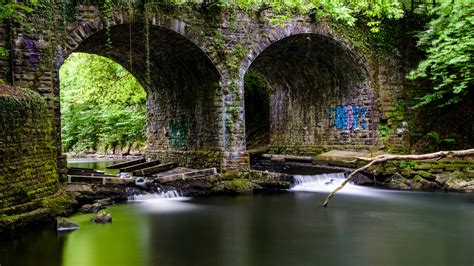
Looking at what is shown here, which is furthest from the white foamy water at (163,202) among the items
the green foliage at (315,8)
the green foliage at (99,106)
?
the green foliage at (99,106)

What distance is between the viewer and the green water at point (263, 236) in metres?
6.35

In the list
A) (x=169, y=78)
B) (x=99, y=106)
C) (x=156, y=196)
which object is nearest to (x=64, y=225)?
(x=156, y=196)

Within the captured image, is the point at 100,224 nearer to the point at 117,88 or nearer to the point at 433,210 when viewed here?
the point at 433,210

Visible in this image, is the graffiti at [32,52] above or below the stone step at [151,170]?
above

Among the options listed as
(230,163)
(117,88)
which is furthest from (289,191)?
(117,88)

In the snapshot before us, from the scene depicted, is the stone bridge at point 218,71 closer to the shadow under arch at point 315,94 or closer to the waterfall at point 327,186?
the shadow under arch at point 315,94

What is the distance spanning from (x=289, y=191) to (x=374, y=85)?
5887mm

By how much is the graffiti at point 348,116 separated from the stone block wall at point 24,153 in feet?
37.4

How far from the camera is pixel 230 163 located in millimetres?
13320


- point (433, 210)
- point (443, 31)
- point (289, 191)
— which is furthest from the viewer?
point (443, 31)

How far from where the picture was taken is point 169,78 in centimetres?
1611

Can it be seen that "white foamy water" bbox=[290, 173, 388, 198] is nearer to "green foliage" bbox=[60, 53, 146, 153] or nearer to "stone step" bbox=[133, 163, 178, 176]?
"stone step" bbox=[133, 163, 178, 176]

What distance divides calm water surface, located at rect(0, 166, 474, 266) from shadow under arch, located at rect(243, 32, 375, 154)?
6.07 m

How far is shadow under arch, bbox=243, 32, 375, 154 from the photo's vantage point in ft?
52.1
